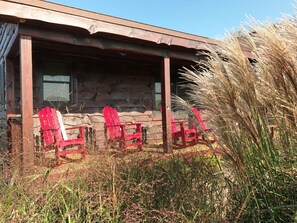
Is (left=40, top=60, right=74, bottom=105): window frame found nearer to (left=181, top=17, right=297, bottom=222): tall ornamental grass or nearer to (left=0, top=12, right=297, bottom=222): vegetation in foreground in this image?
(left=0, top=12, right=297, bottom=222): vegetation in foreground

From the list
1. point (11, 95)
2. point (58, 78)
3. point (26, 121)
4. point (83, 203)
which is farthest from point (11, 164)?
point (58, 78)

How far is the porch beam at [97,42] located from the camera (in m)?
3.48

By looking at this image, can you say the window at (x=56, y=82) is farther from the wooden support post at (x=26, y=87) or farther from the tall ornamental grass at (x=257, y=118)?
the tall ornamental grass at (x=257, y=118)

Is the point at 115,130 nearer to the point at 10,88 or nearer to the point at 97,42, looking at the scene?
the point at 97,42

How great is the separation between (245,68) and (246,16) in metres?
0.30

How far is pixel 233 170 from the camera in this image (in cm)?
164

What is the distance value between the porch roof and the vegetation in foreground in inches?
41.6

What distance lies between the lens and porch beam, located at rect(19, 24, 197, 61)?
11.4 feet

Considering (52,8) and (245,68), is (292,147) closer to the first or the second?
(245,68)

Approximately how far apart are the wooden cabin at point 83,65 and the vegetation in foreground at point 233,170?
69 cm

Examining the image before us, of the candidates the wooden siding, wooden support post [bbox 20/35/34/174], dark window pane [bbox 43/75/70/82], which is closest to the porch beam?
wooden support post [bbox 20/35/34/174]

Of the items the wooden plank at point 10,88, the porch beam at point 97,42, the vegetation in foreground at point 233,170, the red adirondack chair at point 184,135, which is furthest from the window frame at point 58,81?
the vegetation in foreground at point 233,170

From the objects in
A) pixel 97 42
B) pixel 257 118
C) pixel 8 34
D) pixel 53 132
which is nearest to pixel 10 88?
pixel 8 34

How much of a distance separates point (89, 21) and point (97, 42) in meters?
0.42
